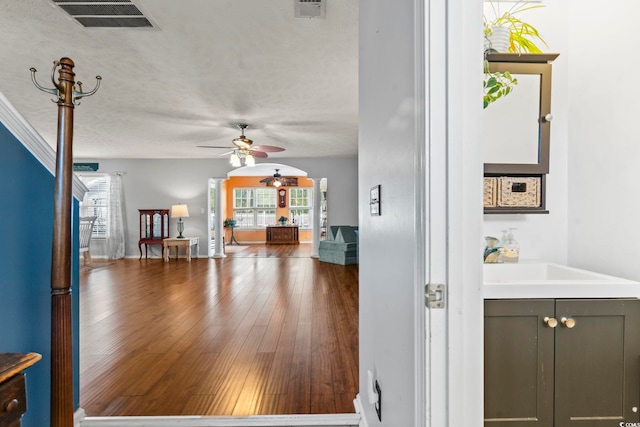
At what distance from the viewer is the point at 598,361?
1104 millimetres

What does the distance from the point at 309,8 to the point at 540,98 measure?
143 centimetres

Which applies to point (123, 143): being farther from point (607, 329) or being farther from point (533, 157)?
point (607, 329)

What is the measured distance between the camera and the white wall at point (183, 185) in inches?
301

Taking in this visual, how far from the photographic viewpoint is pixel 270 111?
419 cm

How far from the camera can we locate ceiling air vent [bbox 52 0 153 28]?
1.98 metres

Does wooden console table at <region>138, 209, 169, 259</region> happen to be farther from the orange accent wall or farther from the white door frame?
the white door frame

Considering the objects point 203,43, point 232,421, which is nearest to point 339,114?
point 203,43

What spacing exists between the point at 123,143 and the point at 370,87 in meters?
6.05

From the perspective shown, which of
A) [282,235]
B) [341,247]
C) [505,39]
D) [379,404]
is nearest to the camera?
[379,404]

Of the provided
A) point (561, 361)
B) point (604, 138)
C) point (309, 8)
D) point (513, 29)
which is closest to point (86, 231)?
point (309, 8)

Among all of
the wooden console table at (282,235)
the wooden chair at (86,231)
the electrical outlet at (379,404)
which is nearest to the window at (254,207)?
the wooden console table at (282,235)

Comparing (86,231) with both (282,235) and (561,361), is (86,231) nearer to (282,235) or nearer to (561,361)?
(282,235)

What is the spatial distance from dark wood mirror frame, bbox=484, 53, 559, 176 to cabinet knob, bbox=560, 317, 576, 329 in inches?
29.9

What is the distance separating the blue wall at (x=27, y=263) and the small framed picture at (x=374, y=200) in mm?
1405
